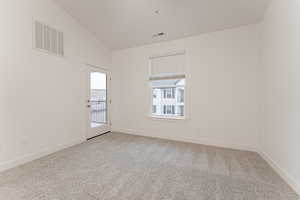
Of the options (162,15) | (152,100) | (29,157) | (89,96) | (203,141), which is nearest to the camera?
(29,157)

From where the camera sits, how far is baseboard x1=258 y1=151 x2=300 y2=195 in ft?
5.55

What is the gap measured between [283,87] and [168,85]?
2.40 metres

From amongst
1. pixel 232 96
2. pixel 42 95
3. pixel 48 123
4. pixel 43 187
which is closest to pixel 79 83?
pixel 42 95

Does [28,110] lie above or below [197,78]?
below

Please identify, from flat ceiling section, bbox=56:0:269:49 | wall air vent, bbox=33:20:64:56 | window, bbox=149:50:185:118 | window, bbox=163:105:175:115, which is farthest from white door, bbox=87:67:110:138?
window, bbox=163:105:175:115

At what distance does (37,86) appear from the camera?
2668mm

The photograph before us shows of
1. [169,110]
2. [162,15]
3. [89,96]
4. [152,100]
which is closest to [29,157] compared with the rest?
[89,96]

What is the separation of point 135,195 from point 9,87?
2.63 metres

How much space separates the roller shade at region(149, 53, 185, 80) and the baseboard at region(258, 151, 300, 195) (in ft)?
7.94

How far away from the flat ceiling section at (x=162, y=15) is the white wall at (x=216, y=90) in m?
0.28

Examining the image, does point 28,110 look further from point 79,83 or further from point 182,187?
point 182,187

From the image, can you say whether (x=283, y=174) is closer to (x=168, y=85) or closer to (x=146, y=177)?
(x=146, y=177)

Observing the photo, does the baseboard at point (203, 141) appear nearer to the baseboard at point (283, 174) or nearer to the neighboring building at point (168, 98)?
the baseboard at point (283, 174)

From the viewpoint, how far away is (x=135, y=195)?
1.63 m
